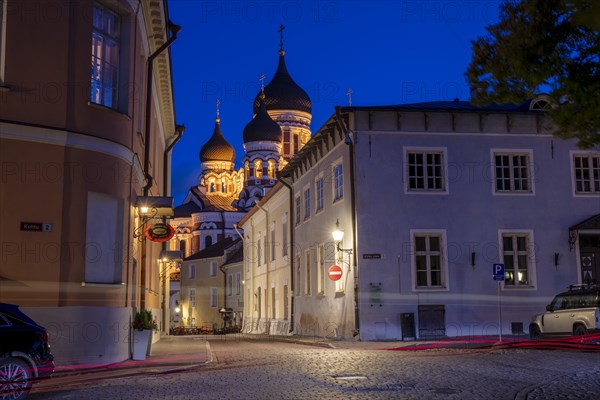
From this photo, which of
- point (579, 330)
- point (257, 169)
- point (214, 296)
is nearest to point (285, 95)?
point (257, 169)

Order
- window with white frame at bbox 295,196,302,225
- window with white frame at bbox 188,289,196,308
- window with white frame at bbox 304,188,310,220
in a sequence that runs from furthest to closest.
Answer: window with white frame at bbox 188,289,196,308, window with white frame at bbox 295,196,302,225, window with white frame at bbox 304,188,310,220

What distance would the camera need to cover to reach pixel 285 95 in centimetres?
9244

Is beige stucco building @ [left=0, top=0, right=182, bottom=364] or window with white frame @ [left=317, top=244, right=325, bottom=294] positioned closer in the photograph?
beige stucco building @ [left=0, top=0, right=182, bottom=364]

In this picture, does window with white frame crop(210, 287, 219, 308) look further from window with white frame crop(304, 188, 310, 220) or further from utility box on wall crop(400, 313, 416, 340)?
utility box on wall crop(400, 313, 416, 340)

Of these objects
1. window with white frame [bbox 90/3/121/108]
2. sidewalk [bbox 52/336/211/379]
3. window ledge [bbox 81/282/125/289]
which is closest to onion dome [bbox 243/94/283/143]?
sidewalk [bbox 52/336/211/379]

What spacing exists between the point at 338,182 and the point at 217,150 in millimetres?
78589

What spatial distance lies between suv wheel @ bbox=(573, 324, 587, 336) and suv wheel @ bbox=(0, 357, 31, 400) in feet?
47.9

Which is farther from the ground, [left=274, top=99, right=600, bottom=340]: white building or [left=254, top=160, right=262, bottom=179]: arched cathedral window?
[left=254, top=160, right=262, bottom=179]: arched cathedral window

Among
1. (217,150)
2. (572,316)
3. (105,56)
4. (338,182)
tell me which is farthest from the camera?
(217,150)

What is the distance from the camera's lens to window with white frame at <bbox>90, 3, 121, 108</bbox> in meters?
16.8

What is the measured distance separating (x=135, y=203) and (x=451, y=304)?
12.2 meters

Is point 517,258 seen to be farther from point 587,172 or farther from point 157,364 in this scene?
point 157,364

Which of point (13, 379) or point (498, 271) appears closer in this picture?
point (13, 379)

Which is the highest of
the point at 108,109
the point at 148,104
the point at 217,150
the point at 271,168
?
the point at 217,150
